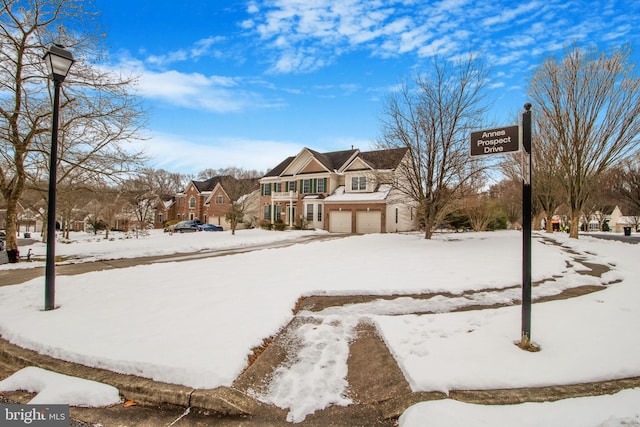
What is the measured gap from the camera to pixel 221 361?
3311 millimetres

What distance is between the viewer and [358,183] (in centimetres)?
2678

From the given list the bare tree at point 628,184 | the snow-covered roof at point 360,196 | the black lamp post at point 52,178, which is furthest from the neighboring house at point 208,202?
the bare tree at point 628,184

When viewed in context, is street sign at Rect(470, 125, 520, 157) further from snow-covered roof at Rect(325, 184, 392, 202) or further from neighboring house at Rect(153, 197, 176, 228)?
neighboring house at Rect(153, 197, 176, 228)

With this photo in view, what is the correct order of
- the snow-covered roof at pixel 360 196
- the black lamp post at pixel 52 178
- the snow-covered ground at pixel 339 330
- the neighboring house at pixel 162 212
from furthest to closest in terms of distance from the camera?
1. the neighboring house at pixel 162 212
2. the snow-covered roof at pixel 360 196
3. the black lamp post at pixel 52 178
4. the snow-covered ground at pixel 339 330

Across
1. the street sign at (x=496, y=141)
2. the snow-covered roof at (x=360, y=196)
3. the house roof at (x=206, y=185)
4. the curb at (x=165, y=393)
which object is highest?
the house roof at (x=206, y=185)

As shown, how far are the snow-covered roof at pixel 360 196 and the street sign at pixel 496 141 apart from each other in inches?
798

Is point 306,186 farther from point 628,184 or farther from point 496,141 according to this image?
point 628,184

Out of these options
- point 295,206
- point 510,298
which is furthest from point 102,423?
point 295,206

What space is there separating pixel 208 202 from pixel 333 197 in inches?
914

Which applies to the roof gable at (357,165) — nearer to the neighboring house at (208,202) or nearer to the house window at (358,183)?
the house window at (358,183)

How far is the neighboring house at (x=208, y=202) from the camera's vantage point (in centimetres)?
3701

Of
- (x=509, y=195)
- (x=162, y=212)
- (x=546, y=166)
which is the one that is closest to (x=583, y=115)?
(x=546, y=166)

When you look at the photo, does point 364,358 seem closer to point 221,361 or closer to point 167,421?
point 221,361

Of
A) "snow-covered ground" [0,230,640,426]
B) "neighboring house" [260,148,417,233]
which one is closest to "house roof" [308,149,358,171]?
"neighboring house" [260,148,417,233]
